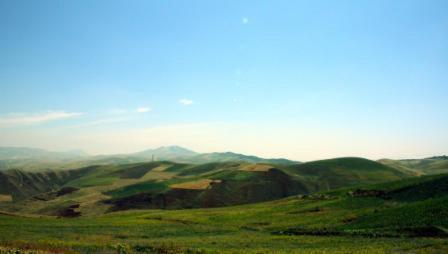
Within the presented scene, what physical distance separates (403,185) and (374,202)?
1639 centimetres

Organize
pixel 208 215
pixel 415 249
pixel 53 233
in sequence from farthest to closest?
pixel 208 215 < pixel 53 233 < pixel 415 249

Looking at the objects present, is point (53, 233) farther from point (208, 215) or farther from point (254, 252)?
point (208, 215)

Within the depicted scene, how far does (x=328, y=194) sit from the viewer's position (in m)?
110

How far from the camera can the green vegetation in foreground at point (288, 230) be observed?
45781mm

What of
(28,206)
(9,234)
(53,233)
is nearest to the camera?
(9,234)

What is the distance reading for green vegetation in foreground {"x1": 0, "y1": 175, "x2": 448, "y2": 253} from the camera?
4578 centimetres

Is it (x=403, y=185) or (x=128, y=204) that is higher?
(x=403, y=185)

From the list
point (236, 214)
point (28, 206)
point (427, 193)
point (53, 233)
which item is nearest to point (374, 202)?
point (427, 193)

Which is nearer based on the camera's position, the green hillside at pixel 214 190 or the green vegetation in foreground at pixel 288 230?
the green vegetation in foreground at pixel 288 230

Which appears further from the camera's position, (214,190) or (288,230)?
(214,190)

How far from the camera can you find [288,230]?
67.8 m

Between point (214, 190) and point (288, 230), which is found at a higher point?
point (288, 230)

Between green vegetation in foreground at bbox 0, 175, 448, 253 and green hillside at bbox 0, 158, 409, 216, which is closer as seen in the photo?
green vegetation in foreground at bbox 0, 175, 448, 253

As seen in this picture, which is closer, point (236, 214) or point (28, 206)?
point (236, 214)
